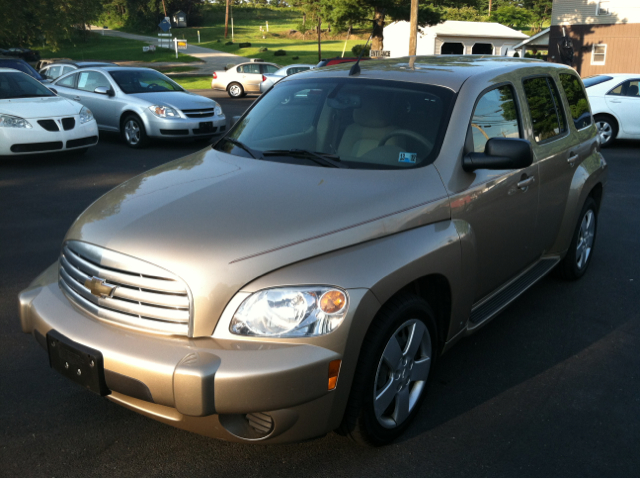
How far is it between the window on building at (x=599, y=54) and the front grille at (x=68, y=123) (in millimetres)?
30068

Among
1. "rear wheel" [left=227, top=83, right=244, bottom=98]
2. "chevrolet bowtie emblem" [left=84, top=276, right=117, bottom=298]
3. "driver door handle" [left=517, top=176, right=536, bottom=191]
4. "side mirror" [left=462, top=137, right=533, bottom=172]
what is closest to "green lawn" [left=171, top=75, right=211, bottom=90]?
"rear wheel" [left=227, top=83, right=244, bottom=98]

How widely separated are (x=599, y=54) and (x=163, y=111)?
28.3 metres

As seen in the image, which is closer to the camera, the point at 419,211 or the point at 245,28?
the point at 419,211

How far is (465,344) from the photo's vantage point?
164 inches

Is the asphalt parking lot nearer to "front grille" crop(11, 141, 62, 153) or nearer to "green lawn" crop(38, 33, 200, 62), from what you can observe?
"front grille" crop(11, 141, 62, 153)

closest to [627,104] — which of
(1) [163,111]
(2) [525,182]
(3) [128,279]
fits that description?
(1) [163,111]

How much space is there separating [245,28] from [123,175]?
7958cm

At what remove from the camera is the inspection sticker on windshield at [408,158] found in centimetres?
342

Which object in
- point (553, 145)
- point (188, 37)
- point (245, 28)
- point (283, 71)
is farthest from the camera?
point (245, 28)

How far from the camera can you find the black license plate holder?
8.45 feet

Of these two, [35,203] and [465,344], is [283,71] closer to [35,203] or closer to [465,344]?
[35,203]

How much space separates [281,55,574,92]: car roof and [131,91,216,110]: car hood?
820 centimetres

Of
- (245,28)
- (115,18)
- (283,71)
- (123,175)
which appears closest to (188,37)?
(245,28)

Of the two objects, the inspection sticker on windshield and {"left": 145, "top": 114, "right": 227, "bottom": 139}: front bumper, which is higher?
the inspection sticker on windshield
